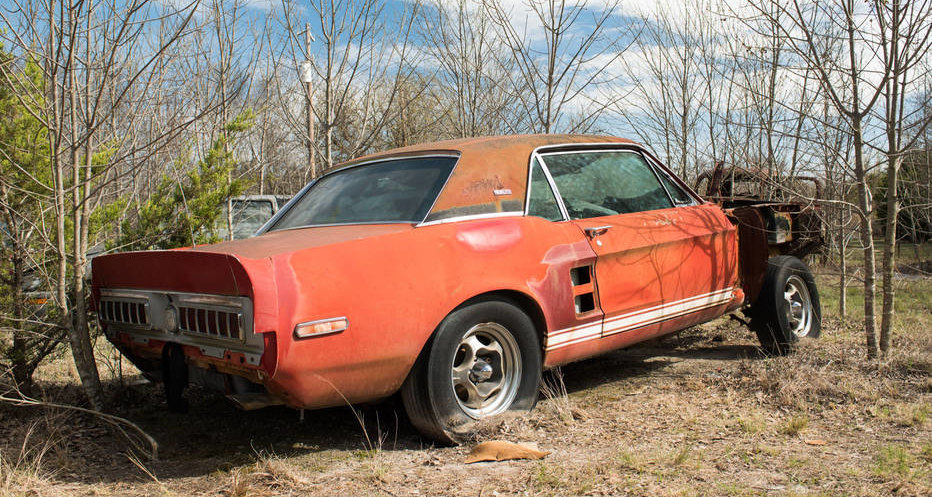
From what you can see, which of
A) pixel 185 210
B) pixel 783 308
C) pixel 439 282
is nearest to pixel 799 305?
pixel 783 308

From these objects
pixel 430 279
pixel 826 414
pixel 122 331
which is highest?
pixel 430 279

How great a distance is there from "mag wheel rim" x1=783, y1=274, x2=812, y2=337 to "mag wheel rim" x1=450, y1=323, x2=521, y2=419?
107 inches

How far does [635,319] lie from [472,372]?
1147 mm

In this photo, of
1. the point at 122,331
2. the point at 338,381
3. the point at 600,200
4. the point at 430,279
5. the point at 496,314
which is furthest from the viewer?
the point at 600,200

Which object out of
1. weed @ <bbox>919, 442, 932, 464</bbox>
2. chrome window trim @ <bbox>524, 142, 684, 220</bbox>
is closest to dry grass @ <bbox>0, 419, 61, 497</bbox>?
chrome window trim @ <bbox>524, 142, 684, 220</bbox>

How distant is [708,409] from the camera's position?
3803 millimetres

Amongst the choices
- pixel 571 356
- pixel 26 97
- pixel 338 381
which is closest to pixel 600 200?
pixel 571 356

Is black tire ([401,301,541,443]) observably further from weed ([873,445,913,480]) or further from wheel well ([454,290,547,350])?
weed ([873,445,913,480])

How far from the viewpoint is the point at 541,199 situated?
3.93 meters

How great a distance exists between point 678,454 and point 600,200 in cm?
168

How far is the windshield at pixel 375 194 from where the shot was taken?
362 cm

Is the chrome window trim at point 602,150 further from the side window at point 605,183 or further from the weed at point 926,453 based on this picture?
the weed at point 926,453

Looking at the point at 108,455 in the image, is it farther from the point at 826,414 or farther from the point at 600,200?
the point at 826,414

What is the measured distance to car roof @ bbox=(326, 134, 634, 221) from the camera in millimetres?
3586
